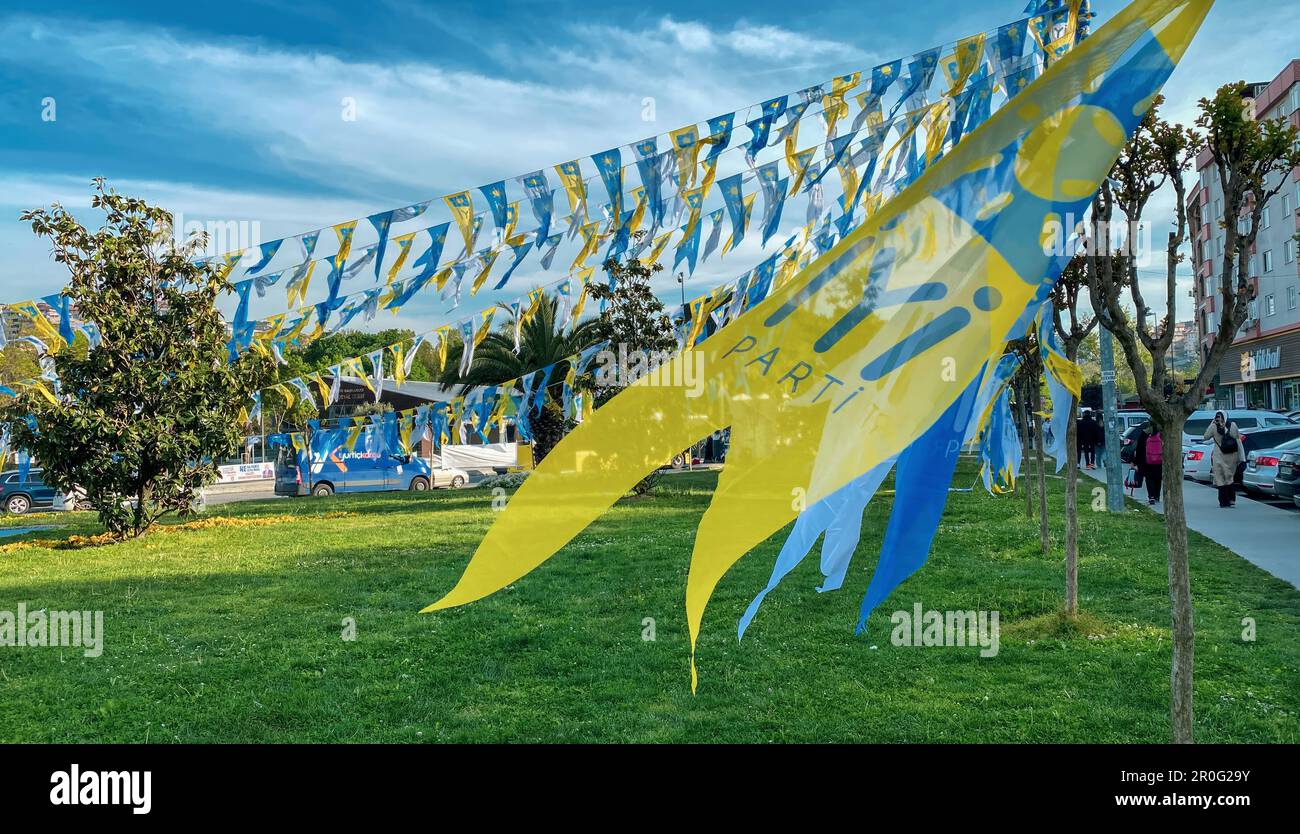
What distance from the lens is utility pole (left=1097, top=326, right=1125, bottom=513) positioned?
14906mm

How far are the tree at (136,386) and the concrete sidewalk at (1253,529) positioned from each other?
13583 mm

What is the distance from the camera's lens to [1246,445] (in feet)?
60.1

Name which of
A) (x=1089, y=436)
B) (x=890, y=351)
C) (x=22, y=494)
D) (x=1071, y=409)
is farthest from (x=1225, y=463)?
(x=22, y=494)

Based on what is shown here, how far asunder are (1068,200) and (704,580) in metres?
1.79

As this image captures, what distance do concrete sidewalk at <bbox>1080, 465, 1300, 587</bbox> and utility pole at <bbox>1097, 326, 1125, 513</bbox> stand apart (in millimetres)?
780

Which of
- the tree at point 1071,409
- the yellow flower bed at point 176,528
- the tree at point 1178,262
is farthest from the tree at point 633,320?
the tree at point 1178,262

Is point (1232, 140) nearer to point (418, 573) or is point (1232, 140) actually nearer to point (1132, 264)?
point (1132, 264)

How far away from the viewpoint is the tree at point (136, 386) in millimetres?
13406

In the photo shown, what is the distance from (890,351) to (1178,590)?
212 centimetres

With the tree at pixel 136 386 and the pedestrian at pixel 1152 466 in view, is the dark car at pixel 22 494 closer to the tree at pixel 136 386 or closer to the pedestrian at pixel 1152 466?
the tree at pixel 136 386

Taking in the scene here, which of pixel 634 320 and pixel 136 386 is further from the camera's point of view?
pixel 634 320

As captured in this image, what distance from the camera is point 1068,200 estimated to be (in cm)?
306

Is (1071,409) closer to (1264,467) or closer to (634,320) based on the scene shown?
(1264,467)

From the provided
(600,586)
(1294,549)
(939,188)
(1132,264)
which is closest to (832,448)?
(939,188)
